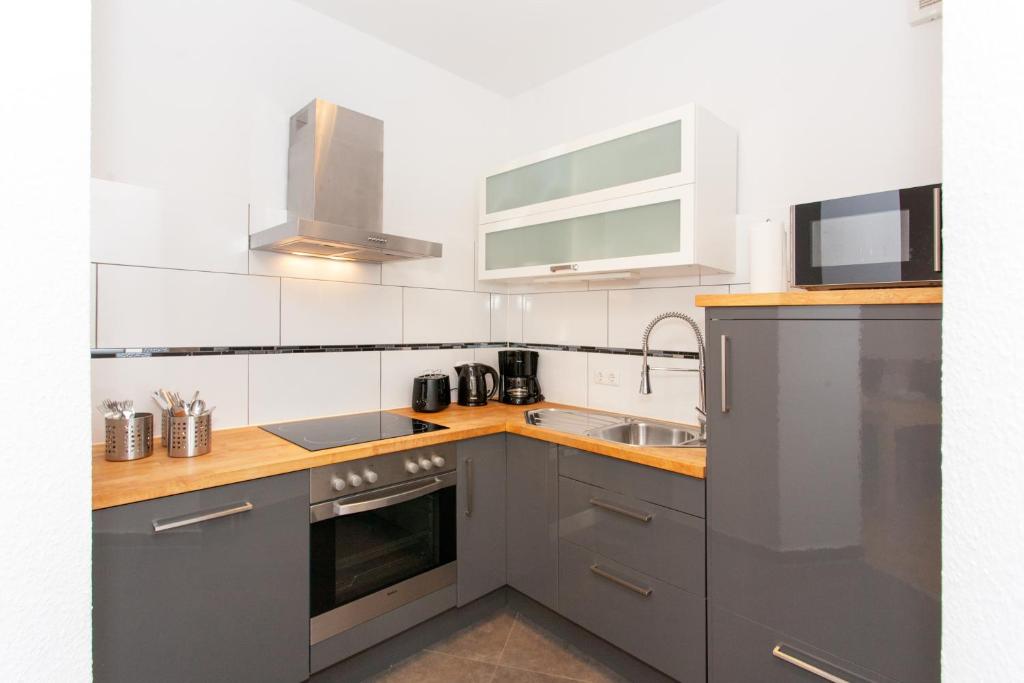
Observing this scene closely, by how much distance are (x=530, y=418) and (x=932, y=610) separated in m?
1.46

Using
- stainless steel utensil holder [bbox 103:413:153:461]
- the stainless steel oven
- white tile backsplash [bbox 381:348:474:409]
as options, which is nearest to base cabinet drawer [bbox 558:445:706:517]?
the stainless steel oven

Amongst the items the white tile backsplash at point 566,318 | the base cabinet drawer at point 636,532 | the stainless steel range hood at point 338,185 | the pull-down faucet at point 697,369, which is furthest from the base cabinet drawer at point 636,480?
the stainless steel range hood at point 338,185

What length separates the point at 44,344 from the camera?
1.90ft

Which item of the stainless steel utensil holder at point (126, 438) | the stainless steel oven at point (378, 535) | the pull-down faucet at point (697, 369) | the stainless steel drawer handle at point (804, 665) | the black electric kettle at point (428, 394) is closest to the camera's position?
the stainless steel drawer handle at point (804, 665)

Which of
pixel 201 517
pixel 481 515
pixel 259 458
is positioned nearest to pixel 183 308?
pixel 259 458

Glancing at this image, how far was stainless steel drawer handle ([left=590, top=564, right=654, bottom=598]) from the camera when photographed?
1.73 meters

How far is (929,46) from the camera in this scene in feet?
5.37

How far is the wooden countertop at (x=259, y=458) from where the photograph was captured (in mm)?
1349

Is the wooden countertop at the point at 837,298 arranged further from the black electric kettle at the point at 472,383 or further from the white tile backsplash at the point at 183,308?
the white tile backsplash at the point at 183,308

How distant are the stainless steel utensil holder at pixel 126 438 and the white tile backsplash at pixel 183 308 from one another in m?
0.33

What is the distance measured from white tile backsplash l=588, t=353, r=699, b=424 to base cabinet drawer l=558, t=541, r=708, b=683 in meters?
0.72

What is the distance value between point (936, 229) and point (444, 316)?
205cm

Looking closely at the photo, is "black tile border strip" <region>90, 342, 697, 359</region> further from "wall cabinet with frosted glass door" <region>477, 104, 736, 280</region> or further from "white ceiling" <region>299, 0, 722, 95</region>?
"white ceiling" <region>299, 0, 722, 95</region>

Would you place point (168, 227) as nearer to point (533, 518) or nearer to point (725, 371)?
point (533, 518)
